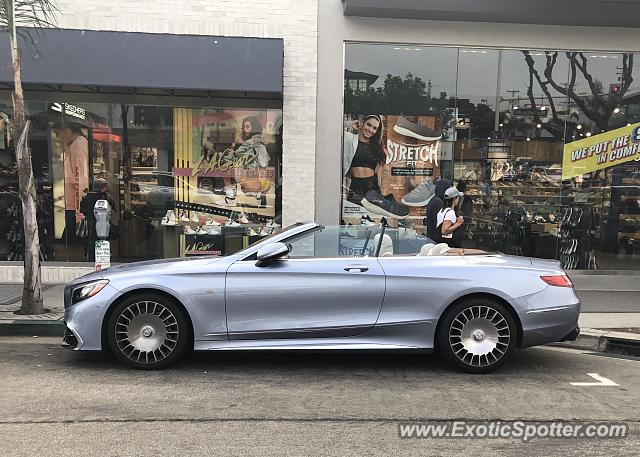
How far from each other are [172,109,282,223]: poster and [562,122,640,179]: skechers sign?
565 centimetres

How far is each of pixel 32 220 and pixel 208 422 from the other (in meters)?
4.45

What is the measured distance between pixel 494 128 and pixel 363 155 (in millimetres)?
2610

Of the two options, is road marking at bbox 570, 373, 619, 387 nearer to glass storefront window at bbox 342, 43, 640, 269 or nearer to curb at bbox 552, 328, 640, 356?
curb at bbox 552, 328, 640, 356

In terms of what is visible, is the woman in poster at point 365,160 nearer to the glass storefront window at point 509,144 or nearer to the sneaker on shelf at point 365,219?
the glass storefront window at point 509,144

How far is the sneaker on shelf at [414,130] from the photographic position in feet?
32.5

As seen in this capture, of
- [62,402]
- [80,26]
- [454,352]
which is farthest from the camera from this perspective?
[80,26]

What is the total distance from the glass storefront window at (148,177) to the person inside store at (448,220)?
3552mm

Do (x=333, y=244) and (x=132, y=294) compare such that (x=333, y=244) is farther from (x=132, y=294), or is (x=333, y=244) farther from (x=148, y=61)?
(x=148, y=61)

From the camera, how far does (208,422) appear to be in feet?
12.7

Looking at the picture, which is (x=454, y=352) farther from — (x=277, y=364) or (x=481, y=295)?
(x=277, y=364)

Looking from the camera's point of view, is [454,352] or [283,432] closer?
[283,432]

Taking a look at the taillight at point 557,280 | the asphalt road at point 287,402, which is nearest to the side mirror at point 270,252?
the asphalt road at point 287,402

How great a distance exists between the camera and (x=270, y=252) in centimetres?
487

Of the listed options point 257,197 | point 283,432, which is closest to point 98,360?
point 283,432
